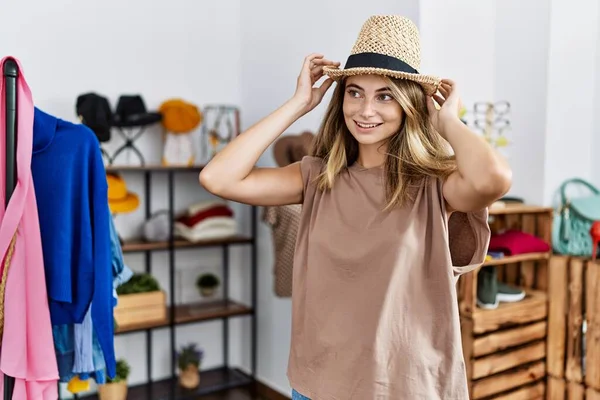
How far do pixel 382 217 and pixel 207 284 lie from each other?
2221 mm

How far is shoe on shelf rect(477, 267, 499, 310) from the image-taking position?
98.7 inches

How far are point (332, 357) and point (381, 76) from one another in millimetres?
643

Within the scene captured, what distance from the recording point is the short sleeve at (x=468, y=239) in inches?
56.7

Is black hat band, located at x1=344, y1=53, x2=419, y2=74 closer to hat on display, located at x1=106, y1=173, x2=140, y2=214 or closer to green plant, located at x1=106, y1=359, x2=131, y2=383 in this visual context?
hat on display, located at x1=106, y1=173, x2=140, y2=214

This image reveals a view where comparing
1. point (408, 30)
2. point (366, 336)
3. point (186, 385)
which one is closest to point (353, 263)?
point (366, 336)

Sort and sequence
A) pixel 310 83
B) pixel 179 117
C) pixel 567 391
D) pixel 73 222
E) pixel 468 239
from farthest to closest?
pixel 179 117, pixel 567 391, pixel 73 222, pixel 310 83, pixel 468 239

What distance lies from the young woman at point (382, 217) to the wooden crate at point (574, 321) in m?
1.30

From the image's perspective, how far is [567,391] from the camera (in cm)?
265

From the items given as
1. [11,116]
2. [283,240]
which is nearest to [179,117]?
[283,240]

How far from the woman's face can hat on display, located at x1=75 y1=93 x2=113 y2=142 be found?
1764mm

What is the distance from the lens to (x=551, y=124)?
2773mm

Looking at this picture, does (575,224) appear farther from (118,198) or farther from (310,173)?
(118,198)

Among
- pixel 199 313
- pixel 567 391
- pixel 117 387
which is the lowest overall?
pixel 117 387

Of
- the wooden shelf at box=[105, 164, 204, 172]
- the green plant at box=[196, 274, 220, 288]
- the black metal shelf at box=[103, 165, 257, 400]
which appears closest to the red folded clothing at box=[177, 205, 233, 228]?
the black metal shelf at box=[103, 165, 257, 400]
